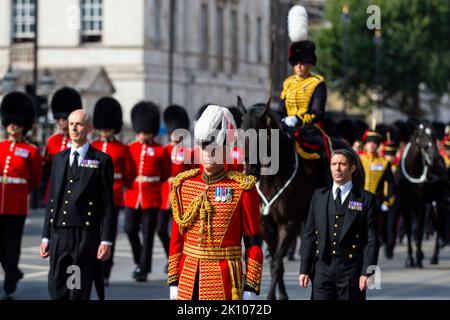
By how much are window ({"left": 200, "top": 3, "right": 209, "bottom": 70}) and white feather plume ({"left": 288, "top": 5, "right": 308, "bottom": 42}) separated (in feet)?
128

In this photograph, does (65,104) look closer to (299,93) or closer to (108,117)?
(108,117)

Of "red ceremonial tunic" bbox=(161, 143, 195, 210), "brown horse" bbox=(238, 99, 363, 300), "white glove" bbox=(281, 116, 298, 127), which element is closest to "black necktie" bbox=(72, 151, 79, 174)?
"brown horse" bbox=(238, 99, 363, 300)

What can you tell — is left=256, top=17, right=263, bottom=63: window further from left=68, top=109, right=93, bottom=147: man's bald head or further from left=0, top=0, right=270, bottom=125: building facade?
left=68, top=109, right=93, bottom=147: man's bald head

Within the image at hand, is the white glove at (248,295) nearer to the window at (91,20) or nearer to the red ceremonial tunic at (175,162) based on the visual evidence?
the red ceremonial tunic at (175,162)

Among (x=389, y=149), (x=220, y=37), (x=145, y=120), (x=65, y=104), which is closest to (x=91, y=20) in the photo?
(x=220, y=37)

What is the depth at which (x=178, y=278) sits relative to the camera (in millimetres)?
8469

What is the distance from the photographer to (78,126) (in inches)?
448

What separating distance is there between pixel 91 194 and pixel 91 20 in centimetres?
3799

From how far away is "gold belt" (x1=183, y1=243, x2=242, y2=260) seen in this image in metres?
8.35

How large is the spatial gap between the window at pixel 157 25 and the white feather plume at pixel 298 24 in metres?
33.8

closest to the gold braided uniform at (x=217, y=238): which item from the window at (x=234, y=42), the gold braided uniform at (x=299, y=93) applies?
the gold braided uniform at (x=299, y=93)

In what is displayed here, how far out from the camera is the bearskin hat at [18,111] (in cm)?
1552
